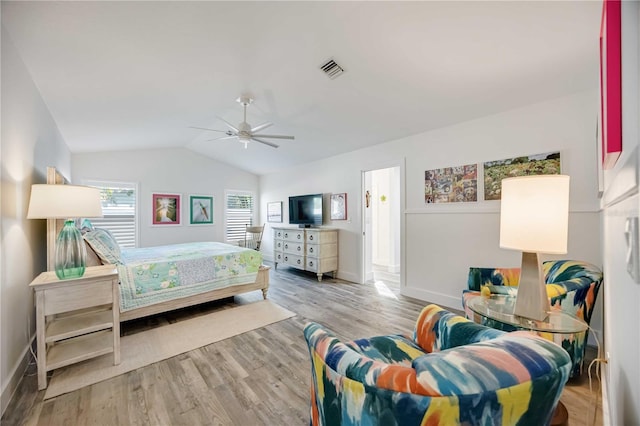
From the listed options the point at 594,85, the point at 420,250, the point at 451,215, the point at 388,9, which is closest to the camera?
the point at 388,9

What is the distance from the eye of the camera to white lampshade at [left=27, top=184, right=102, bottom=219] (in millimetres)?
1958

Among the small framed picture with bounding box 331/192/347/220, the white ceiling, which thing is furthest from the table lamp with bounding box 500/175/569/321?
the small framed picture with bounding box 331/192/347/220

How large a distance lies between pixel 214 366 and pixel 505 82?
143 inches

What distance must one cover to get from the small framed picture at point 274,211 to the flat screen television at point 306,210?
60 centimetres

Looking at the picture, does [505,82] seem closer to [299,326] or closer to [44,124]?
[299,326]

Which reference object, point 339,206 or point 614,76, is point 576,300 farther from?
point 339,206

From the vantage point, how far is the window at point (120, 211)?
4973 millimetres

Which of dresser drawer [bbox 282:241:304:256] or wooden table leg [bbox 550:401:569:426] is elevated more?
dresser drawer [bbox 282:241:304:256]

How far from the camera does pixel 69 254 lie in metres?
2.04

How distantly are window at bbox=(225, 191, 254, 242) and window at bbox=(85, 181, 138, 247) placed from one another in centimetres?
194

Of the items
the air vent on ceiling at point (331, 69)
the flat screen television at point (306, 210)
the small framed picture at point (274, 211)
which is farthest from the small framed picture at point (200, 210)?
the air vent on ceiling at point (331, 69)

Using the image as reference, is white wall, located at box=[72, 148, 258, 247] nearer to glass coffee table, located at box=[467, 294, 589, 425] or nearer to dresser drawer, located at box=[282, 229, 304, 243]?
dresser drawer, located at box=[282, 229, 304, 243]

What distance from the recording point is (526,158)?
278 cm

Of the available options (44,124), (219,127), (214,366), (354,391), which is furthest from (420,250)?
(44,124)
